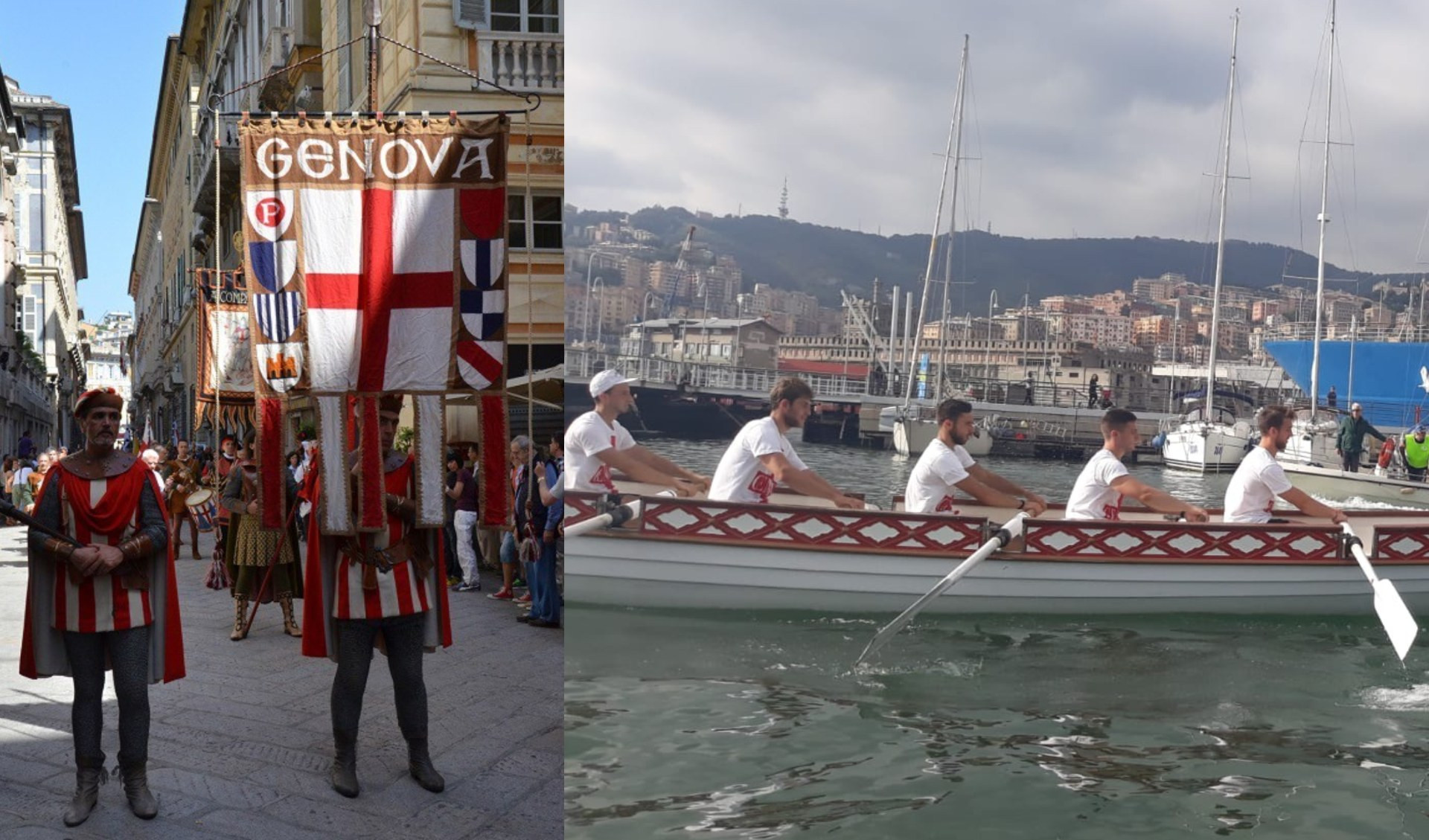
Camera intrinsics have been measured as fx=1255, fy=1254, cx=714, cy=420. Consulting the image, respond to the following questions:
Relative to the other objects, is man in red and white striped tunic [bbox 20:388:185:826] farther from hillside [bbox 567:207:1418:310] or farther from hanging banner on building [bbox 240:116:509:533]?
hillside [bbox 567:207:1418:310]

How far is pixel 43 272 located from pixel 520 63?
52.8 inches

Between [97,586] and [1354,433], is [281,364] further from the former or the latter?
[1354,433]

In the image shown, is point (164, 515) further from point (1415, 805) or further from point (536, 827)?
point (1415, 805)

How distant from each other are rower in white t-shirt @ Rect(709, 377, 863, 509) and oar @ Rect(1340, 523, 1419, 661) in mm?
1641

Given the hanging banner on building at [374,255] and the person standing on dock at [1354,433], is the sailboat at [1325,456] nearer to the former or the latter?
the person standing on dock at [1354,433]

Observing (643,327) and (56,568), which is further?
(643,327)

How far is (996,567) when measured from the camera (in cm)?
376

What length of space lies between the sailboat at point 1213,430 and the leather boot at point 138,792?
2.66 m

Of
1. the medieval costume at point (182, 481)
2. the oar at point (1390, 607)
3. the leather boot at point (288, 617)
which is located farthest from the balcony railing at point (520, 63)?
the oar at point (1390, 607)

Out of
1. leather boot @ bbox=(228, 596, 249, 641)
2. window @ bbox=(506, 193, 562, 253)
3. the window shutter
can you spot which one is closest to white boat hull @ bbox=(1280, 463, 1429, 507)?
window @ bbox=(506, 193, 562, 253)

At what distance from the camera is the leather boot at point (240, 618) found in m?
4.49

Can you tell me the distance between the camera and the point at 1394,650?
147 inches

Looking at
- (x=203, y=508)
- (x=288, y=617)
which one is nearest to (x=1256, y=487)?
(x=288, y=617)

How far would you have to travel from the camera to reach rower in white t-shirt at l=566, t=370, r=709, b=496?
2.96 metres
